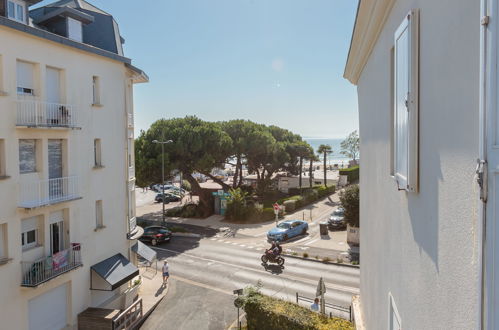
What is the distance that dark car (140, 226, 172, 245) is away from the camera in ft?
88.7

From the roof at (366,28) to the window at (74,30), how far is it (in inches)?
471

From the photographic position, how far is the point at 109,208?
1603 cm

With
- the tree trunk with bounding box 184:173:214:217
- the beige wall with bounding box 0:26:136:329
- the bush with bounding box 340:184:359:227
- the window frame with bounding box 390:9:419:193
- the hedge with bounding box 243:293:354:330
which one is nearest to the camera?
the window frame with bounding box 390:9:419:193

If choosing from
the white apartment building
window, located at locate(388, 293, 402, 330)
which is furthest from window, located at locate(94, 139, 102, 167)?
window, located at locate(388, 293, 402, 330)

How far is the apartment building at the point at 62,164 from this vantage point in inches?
456

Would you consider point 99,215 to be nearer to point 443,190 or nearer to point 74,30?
point 74,30

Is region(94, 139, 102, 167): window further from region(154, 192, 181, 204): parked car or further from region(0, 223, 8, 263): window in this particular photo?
region(154, 192, 181, 204): parked car

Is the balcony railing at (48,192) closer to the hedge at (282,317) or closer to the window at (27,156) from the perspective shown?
the window at (27,156)

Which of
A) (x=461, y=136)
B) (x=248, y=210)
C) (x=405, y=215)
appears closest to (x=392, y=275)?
(x=405, y=215)

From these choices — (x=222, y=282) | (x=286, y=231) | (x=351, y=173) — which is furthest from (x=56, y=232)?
(x=351, y=173)

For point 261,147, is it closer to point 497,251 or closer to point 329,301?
point 329,301

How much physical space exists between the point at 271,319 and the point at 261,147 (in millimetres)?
28745

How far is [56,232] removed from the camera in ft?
44.3

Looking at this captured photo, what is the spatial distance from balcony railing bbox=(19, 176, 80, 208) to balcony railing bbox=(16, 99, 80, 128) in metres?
1.99
